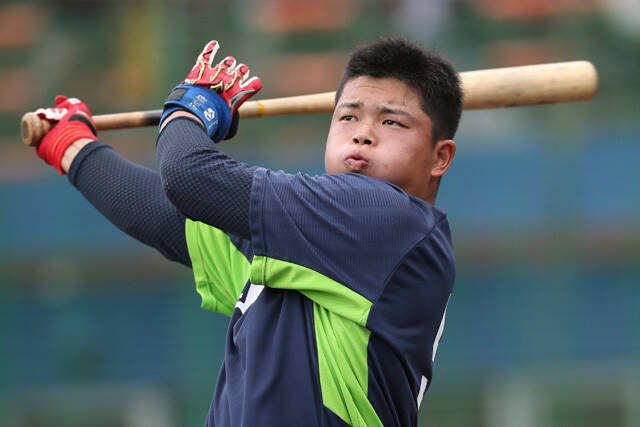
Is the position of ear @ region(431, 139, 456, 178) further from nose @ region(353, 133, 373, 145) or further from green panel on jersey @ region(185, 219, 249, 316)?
green panel on jersey @ region(185, 219, 249, 316)

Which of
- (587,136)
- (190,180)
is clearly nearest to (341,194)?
(190,180)

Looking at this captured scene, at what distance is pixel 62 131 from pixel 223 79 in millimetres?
630

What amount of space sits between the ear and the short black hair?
0.02 m

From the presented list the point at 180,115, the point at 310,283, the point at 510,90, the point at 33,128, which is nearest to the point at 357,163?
the point at 310,283

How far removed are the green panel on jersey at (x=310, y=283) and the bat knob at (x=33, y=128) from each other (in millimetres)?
1008

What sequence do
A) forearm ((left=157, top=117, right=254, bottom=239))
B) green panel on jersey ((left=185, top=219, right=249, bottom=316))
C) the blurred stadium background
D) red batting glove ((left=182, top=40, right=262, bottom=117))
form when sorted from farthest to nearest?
the blurred stadium background
green panel on jersey ((left=185, top=219, right=249, bottom=316))
red batting glove ((left=182, top=40, right=262, bottom=117))
forearm ((left=157, top=117, right=254, bottom=239))

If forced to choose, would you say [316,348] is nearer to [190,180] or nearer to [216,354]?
[190,180]

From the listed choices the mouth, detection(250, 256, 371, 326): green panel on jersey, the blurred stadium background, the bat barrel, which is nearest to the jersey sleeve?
detection(250, 256, 371, 326): green panel on jersey

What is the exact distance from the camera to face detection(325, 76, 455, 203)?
2.45 metres

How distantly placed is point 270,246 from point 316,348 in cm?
27

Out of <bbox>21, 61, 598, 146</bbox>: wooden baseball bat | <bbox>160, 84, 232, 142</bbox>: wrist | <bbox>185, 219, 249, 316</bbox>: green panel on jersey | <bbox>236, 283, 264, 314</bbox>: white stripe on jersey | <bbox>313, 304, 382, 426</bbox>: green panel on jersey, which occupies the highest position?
<bbox>21, 61, 598, 146</bbox>: wooden baseball bat

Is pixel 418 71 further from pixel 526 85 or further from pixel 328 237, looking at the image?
pixel 526 85

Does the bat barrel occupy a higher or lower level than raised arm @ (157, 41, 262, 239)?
higher

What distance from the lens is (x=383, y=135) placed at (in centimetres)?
246
